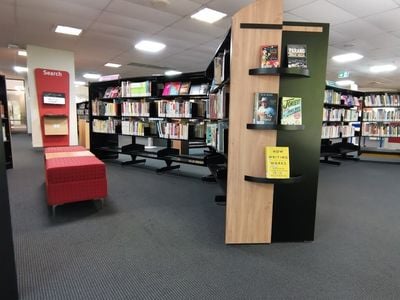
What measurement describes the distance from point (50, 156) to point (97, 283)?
7.76 feet

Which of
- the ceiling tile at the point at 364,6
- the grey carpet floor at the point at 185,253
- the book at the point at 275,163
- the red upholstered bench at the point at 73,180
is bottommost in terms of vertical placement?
the grey carpet floor at the point at 185,253

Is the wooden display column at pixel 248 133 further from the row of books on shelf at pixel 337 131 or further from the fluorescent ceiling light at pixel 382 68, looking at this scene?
the fluorescent ceiling light at pixel 382 68

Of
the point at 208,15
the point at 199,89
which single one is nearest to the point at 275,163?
the point at 199,89

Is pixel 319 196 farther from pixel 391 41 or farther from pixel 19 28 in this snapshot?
A: pixel 19 28

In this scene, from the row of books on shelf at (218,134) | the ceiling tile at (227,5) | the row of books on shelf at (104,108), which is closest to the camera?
the row of books on shelf at (218,134)

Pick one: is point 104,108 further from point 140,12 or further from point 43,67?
point 43,67

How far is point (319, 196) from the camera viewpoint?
3693 mm

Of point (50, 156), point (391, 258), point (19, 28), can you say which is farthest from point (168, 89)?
point (391, 258)

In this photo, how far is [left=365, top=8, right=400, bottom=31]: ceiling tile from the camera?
14.2ft

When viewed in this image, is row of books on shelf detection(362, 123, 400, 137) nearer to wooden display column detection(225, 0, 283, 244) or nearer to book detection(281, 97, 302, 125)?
book detection(281, 97, 302, 125)

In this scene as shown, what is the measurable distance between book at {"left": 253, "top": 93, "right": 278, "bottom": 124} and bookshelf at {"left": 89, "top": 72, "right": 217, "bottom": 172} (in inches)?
77.8

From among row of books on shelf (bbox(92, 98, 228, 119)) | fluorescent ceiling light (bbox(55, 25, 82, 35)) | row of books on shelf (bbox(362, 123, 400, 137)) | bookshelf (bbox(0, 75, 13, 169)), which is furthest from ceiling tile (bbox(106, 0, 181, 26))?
row of books on shelf (bbox(362, 123, 400, 137))

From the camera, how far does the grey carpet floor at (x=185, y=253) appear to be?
1.67 meters

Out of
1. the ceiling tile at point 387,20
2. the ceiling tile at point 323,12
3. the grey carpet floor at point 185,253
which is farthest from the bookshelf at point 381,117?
the grey carpet floor at point 185,253
